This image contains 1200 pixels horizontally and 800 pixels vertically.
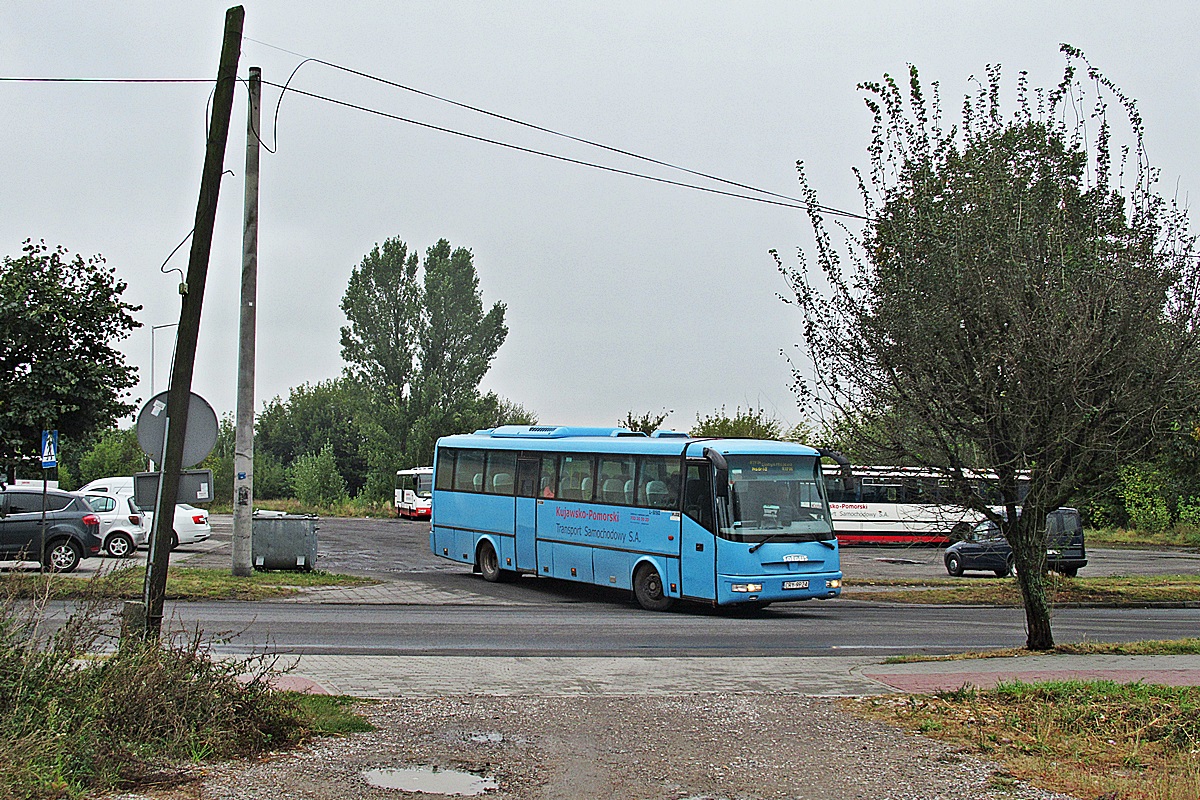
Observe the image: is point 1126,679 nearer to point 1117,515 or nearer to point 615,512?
point 615,512

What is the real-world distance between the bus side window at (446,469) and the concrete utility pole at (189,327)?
51.8 ft

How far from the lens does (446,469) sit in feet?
84.6

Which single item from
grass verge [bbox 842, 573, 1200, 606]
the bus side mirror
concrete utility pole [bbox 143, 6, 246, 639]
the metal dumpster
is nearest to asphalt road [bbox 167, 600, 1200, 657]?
the bus side mirror

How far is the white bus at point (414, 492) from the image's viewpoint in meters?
60.6

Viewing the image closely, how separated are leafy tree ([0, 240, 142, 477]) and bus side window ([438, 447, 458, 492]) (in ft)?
21.6

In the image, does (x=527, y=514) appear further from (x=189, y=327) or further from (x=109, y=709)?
(x=109, y=709)

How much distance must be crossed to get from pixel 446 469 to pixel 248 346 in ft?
18.2

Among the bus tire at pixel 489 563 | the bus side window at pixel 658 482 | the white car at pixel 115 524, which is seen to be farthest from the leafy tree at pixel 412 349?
the bus side window at pixel 658 482

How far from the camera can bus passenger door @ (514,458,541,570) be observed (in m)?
23.0

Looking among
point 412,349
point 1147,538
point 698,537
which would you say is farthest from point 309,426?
point 698,537

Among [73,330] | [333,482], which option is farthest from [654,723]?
[333,482]

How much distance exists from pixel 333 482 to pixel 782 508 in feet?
175

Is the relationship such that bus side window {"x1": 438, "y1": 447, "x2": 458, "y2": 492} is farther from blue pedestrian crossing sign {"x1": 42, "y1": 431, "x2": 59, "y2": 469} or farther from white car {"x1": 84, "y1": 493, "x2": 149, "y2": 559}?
white car {"x1": 84, "y1": 493, "x2": 149, "y2": 559}

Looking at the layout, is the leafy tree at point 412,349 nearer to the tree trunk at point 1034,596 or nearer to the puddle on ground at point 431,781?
the tree trunk at point 1034,596
